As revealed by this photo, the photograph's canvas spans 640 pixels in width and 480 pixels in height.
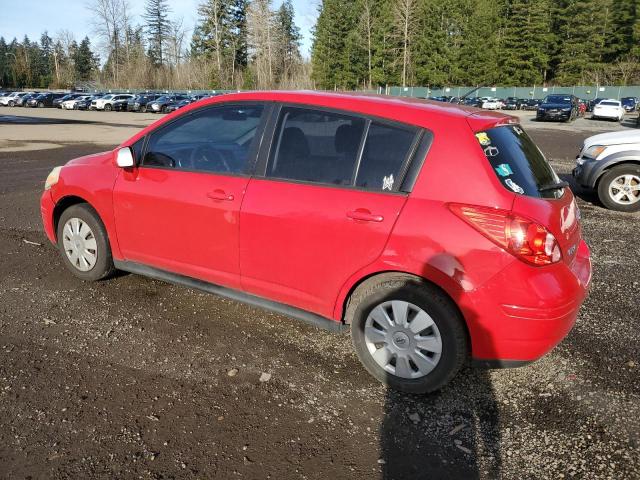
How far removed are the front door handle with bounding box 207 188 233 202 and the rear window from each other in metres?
1.68

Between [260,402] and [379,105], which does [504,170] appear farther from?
[260,402]

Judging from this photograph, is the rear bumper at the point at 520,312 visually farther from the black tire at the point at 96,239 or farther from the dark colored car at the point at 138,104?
the dark colored car at the point at 138,104

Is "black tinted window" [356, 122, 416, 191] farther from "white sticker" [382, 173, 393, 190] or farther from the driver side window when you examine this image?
the driver side window

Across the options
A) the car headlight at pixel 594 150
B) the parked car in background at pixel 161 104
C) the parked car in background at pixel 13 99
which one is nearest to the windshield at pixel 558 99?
the parked car in background at pixel 161 104

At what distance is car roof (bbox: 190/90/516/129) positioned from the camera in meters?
3.10

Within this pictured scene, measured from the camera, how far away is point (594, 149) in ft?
27.8

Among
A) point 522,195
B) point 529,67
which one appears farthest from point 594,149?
point 529,67

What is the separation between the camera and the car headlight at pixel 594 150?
27.4 ft

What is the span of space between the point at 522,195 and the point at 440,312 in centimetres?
81

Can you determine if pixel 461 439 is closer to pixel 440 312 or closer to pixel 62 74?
pixel 440 312

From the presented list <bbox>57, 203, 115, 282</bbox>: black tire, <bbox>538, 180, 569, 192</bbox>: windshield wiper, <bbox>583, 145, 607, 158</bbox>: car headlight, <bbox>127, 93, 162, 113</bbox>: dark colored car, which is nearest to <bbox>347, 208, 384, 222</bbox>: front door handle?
<bbox>538, 180, 569, 192</bbox>: windshield wiper

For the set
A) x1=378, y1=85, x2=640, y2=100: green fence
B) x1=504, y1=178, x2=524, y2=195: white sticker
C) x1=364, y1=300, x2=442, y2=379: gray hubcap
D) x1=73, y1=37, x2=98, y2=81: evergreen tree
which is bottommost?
x1=364, y1=300, x2=442, y2=379: gray hubcap

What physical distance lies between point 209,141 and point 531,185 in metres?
2.33

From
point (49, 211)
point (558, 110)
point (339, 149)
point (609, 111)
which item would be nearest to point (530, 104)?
point (609, 111)
